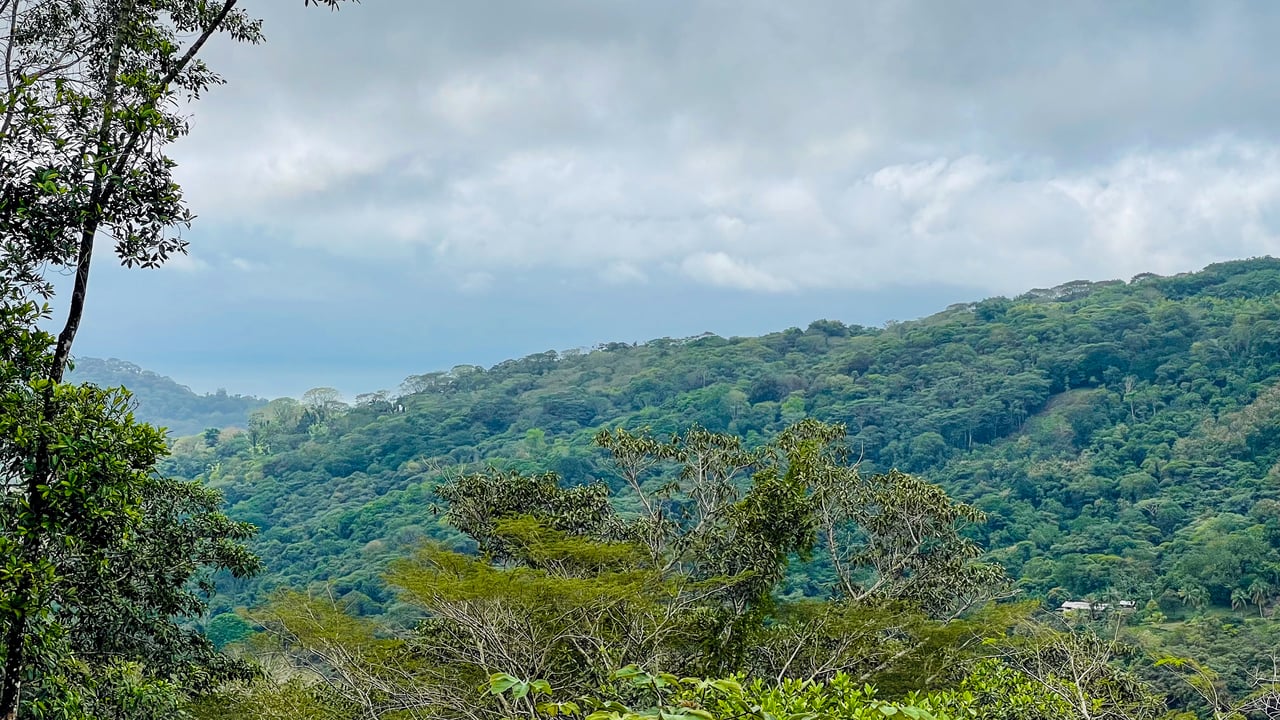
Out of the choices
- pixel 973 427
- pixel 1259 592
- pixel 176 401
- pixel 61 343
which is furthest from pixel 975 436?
pixel 176 401

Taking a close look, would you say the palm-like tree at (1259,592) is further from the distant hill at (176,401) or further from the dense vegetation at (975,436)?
the distant hill at (176,401)

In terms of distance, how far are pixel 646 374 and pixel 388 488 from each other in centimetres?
2337

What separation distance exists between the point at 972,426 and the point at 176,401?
11624 centimetres

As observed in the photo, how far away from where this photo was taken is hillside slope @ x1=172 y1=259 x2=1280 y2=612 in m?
33.2

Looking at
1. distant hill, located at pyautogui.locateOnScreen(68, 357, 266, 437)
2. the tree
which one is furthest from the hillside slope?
distant hill, located at pyautogui.locateOnScreen(68, 357, 266, 437)

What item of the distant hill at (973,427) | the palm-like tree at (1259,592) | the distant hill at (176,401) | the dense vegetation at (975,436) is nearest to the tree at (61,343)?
the dense vegetation at (975,436)

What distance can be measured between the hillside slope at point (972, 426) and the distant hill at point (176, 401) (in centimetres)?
5890

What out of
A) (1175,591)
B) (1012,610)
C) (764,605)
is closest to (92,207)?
(764,605)

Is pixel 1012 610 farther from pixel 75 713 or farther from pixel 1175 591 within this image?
pixel 1175 591

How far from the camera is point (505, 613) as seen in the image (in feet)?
32.6

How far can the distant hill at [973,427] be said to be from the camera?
1289 inches

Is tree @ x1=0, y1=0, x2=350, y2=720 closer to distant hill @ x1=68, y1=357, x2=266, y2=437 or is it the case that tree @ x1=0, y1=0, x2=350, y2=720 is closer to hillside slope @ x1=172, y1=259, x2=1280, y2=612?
hillside slope @ x1=172, y1=259, x2=1280, y2=612

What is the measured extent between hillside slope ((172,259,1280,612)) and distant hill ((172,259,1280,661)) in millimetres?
148

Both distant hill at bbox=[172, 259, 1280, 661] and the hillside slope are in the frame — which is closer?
distant hill at bbox=[172, 259, 1280, 661]
